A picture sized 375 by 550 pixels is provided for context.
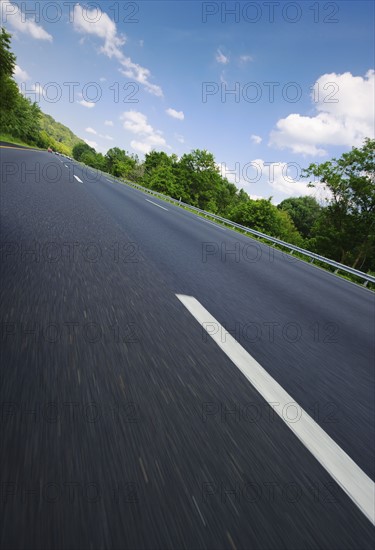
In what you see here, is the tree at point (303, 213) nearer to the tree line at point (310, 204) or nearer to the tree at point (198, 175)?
the tree line at point (310, 204)

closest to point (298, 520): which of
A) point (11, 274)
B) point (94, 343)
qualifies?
point (94, 343)

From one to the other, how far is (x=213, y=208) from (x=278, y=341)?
66.2 metres

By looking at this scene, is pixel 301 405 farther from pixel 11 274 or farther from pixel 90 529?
pixel 11 274

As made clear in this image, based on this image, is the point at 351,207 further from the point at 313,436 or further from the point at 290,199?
the point at 290,199

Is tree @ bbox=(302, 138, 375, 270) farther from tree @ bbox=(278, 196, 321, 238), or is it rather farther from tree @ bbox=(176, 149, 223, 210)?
tree @ bbox=(278, 196, 321, 238)

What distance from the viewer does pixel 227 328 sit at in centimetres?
311

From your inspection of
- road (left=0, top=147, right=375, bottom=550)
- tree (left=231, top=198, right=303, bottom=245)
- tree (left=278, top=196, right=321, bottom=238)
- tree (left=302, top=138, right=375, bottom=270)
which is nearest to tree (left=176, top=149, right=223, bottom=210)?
tree (left=231, top=198, right=303, bottom=245)

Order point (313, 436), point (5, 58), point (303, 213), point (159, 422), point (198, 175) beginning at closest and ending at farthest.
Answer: point (159, 422) < point (313, 436) < point (5, 58) < point (198, 175) < point (303, 213)

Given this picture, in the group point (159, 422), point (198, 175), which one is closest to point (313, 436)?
point (159, 422)

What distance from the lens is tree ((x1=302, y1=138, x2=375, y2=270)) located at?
28.1 meters

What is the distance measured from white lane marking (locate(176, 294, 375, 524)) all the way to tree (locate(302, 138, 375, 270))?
31.1 m

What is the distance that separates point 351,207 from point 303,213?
166ft

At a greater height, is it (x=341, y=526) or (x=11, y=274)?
(x=341, y=526)

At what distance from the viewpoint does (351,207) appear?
3027cm
